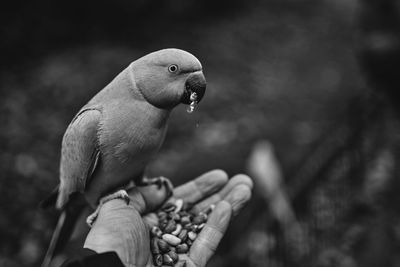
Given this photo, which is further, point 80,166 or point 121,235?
point 80,166

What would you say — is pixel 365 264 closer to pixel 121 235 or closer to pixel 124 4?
pixel 121 235

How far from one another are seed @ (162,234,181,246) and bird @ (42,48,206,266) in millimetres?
397

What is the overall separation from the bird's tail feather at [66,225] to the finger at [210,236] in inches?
36.6

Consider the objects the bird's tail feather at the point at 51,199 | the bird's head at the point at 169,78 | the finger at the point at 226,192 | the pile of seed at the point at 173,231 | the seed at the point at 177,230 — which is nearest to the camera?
the bird's head at the point at 169,78

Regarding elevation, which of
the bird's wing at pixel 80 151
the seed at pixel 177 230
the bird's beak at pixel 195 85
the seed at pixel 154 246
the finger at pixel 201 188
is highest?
the bird's beak at pixel 195 85

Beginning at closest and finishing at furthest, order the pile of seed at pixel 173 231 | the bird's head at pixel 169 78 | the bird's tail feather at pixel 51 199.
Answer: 1. the bird's head at pixel 169 78
2. the pile of seed at pixel 173 231
3. the bird's tail feather at pixel 51 199

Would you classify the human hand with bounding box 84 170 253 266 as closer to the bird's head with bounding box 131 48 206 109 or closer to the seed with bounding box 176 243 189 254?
the seed with bounding box 176 243 189 254

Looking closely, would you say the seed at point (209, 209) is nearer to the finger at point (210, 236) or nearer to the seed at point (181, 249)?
the finger at point (210, 236)

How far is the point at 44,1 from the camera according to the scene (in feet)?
24.3

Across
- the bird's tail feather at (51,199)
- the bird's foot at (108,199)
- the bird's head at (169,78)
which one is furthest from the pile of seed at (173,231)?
the bird's head at (169,78)

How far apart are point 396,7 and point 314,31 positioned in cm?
627

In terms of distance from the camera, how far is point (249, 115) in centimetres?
808

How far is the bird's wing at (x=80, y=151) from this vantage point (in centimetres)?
253

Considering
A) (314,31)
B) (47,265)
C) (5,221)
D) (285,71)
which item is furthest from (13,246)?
(314,31)
